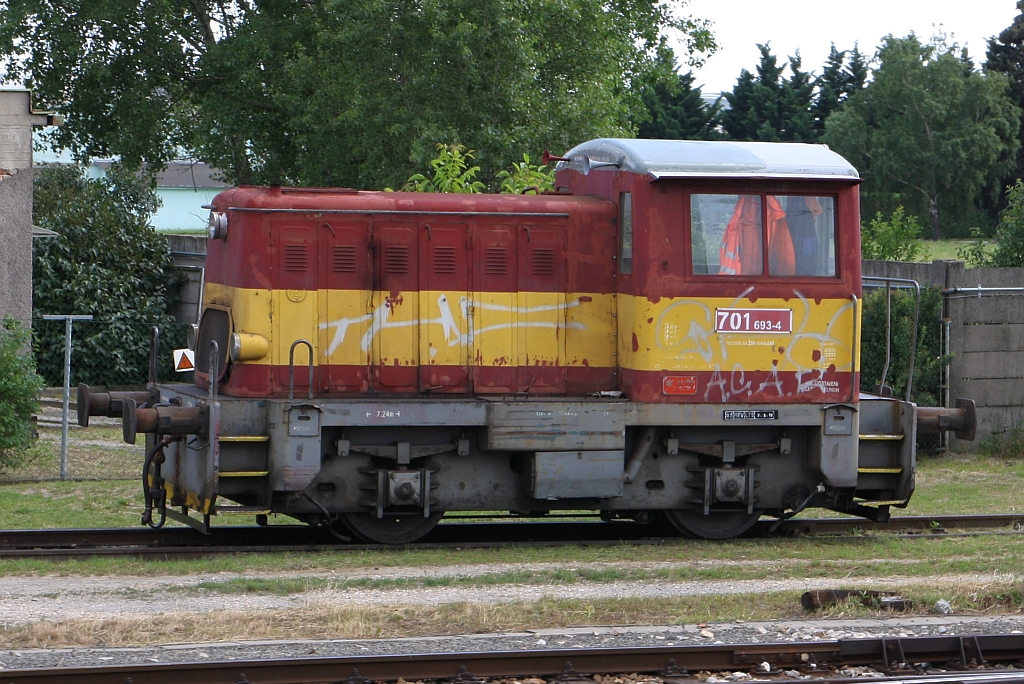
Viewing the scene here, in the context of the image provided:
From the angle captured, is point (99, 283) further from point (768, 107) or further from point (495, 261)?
point (768, 107)

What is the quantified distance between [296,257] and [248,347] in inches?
32.5

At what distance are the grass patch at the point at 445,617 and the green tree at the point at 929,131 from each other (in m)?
51.2

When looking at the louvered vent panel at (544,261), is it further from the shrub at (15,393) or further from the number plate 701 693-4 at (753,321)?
the shrub at (15,393)

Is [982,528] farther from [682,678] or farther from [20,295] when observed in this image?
[20,295]

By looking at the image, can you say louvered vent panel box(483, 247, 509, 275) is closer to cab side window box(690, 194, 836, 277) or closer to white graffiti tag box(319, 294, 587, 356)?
white graffiti tag box(319, 294, 587, 356)

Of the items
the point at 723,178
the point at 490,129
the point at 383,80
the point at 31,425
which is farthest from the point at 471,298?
the point at 383,80

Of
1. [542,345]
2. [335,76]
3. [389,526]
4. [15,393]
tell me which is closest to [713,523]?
[542,345]

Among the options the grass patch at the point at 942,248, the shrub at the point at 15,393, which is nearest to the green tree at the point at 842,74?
the grass patch at the point at 942,248

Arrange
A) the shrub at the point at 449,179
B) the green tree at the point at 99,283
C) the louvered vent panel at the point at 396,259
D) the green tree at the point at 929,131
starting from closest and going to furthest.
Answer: the louvered vent panel at the point at 396,259 < the shrub at the point at 449,179 < the green tree at the point at 99,283 < the green tree at the point at 929,131

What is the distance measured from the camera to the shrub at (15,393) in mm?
14273

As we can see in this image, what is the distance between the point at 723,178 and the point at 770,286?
983 millimetres

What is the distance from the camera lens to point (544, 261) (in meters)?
10.2

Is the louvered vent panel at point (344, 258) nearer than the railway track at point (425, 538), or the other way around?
the railway track at point (425, 538)

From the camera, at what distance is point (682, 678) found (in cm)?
634
